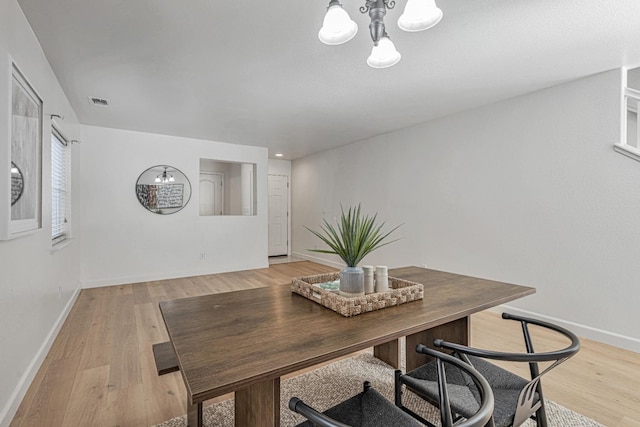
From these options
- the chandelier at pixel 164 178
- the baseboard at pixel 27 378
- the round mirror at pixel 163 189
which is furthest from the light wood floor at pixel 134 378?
the chandelier at pixel 164 178

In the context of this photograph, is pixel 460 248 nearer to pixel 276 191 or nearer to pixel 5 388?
pixel 5 388

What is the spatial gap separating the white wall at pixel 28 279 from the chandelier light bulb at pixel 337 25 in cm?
166

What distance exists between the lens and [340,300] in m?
1.30

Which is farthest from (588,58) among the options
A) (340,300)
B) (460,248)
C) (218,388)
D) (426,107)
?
(218,388)

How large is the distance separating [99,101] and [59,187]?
1014 mm

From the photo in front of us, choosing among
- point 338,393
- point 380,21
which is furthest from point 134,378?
point 380,21

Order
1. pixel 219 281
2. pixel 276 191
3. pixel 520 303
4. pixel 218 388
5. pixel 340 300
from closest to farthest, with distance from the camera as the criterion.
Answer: pixel 218 388 → pixel 340 300 → pixel 520 303 → pixel 219 281 → pixel 276 191

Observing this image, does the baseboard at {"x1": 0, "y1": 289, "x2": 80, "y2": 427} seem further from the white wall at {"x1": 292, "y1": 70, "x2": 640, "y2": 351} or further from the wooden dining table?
the white wall at {"x1": 292, "y1": 70, "x2": 640, "y2": 351}

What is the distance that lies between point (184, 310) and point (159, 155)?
4283 millimetres

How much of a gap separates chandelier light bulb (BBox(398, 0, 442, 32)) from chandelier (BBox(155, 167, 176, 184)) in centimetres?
457

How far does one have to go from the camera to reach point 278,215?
746 centimetres

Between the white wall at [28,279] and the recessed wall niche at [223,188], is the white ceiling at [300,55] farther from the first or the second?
the recessed wall niche at [223,188]

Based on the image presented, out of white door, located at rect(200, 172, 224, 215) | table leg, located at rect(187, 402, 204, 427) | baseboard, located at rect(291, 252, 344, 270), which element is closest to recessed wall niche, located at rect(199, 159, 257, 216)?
white door, located at rect(200, 172, 224, 215)

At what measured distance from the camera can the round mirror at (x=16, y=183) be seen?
5.74 feet
